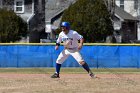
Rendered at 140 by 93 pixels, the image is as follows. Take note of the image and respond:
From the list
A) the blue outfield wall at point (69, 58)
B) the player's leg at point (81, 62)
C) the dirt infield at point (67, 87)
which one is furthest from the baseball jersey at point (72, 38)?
the blue outfield wall at point (69, 58)

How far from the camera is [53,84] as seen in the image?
11.9 meters

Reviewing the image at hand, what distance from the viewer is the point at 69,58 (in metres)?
23.6

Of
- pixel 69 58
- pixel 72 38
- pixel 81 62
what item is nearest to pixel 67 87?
pixel 81 62

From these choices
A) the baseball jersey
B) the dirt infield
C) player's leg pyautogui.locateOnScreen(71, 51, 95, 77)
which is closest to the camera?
the dirt infield

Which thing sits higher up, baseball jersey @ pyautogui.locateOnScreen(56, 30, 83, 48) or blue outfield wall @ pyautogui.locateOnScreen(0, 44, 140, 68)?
baseball jersey @ pyautogui.locateOnScreen(56, 30, 83, 48)

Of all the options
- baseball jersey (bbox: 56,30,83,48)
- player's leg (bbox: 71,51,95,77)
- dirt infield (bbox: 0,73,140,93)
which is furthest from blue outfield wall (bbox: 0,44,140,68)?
dirt infield (bbox: 0,73,140,93)

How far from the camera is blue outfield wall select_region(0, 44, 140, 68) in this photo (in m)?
23.7

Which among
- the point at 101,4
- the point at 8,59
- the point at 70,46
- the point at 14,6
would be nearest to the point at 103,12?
the point at 101,4

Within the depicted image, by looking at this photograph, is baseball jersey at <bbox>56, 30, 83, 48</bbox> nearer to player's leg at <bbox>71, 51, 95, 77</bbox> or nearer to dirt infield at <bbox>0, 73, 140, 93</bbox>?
player's leg at <bbox>71, 51, 95, 77</bbox>

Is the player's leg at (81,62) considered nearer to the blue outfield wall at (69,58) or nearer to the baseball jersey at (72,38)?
the baseball jersey at (72,38)

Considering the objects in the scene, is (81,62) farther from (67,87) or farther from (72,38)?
(67,87)

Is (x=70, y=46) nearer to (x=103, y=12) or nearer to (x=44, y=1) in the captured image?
(x=103, y=12)

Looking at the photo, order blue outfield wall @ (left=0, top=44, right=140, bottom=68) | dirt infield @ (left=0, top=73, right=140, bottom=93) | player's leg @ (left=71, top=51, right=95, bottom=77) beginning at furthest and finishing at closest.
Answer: blue outfield wall @ (left=0, top=44, right=140, bottom=68) < player's leg @ (left=71, top=51, right=95, bottom=77) < dirt infield @ (left=0, top=73, right=140, bottom=93)

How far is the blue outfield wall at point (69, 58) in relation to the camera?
23.7 m
